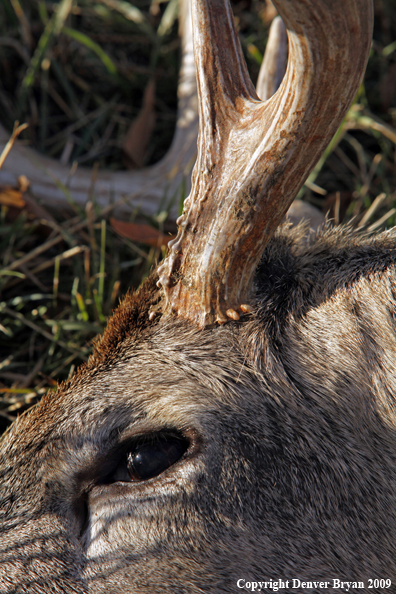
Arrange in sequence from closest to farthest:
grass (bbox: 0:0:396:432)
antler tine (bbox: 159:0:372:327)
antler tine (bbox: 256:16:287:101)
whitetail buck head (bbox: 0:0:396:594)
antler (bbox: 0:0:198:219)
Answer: antler tine (bbox: 159:0:372:327) → whitetail buck head (bbox: 0:0:396:594) → antler tine (bbox: 256:16:287:101) → grass (bbox: 0:0:396:432) → antler (bbox: 0:0:198:219)

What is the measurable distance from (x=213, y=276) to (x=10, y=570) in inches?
45.1

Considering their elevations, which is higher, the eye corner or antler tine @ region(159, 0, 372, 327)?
antler tine @ region(159, 0, 372, 327)

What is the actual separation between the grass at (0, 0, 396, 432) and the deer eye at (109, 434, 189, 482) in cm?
132

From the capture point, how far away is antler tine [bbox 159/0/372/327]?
1576 millimetres

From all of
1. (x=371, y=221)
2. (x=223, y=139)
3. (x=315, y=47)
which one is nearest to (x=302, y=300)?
(x=223, y=139)

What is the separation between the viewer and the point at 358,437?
177cm

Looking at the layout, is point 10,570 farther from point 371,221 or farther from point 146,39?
point 146,39

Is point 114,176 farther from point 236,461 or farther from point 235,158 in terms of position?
point 236,461
